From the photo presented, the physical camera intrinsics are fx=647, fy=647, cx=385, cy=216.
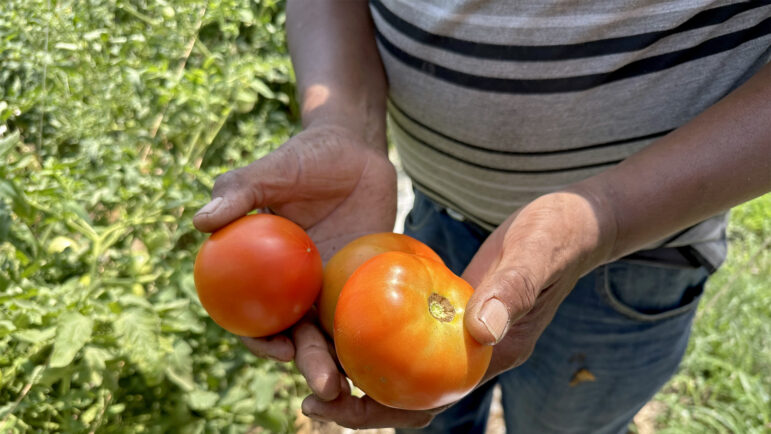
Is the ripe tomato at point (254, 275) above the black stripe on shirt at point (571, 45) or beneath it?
beneath

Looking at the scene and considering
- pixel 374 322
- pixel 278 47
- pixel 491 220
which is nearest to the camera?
pixel 374 322

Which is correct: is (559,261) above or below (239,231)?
above

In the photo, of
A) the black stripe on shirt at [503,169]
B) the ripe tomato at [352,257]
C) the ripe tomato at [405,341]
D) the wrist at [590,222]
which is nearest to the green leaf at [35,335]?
the ripe tomato at [352,257]

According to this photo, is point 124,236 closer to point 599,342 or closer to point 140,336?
point 140,336

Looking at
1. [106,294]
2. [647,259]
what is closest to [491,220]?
[647,259]

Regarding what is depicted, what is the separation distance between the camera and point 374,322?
37.6 inches

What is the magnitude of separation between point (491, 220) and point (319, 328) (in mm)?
A: 443

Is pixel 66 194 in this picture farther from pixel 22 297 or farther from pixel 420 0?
pixel 420 0

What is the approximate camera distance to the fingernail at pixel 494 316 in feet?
2.92

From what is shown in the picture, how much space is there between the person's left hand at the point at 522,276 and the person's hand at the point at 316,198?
0.08m

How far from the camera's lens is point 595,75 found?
112 centimetres

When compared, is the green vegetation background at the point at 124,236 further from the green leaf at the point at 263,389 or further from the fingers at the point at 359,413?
the fingers at the point at 359,413

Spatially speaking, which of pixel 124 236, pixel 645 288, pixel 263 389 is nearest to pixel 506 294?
pixel 645 288

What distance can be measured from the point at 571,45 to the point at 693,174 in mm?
294
